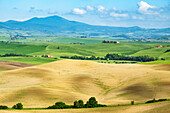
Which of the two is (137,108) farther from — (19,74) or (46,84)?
(19,74)

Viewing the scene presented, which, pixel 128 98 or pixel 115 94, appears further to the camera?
pixel 115 94

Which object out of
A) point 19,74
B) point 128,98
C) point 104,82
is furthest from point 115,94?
point 19,74

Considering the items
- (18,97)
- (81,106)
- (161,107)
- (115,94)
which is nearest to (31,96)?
(18,97)

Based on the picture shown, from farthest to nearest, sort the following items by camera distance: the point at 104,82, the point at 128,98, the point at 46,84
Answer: the point at 104,82
the point at 46,84
the point at 128,98

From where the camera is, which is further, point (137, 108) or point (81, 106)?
point (81, 106)

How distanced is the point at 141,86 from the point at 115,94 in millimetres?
7464

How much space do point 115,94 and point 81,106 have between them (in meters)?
18.5

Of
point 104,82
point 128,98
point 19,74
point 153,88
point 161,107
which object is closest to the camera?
point 161,107

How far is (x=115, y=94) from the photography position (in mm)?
69750

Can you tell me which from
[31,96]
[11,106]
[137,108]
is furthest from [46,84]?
[137,108]

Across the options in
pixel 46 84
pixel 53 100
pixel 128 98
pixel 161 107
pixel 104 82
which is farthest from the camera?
pixel 104 82

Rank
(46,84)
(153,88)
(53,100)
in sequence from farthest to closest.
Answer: (46,84) < (153,88) < (53,100)

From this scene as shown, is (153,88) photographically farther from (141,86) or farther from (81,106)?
(81,106)

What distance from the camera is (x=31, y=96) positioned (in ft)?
200
